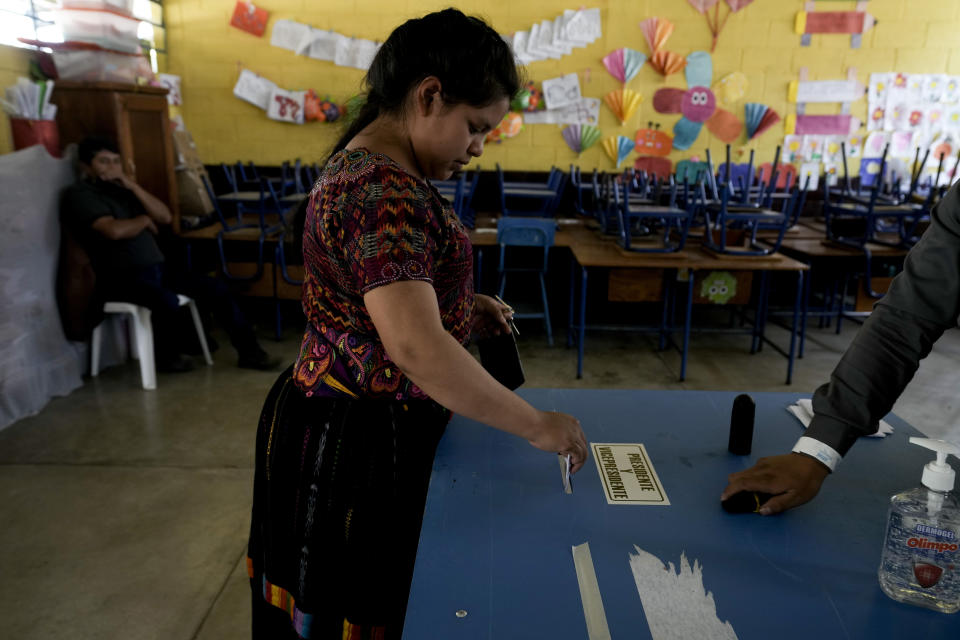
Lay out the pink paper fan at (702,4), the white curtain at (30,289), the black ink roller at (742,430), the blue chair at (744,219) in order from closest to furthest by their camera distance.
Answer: the black ink roller at (742,430) < the white curtain at (30,289) < the blue chair at (744,219) < the pink paper fan at (702,4)

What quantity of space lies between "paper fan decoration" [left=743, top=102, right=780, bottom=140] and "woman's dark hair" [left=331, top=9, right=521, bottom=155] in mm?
5837

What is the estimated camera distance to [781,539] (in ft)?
2.95

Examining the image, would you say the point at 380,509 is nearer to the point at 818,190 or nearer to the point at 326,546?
the point at 326,546

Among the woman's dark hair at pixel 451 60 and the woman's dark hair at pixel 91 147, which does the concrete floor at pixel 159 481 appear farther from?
the woman's dark hair at pixel 91 147

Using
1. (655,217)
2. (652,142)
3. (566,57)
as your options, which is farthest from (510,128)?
(655,217)

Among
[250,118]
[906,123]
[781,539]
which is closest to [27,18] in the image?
[250,118]

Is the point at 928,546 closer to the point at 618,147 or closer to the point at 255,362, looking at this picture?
the point at 255,362

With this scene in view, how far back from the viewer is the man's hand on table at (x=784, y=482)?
95 centimetres

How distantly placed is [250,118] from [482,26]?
19.0 ft

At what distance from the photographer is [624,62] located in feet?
19.7

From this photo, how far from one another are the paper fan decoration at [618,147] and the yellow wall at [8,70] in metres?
4.46

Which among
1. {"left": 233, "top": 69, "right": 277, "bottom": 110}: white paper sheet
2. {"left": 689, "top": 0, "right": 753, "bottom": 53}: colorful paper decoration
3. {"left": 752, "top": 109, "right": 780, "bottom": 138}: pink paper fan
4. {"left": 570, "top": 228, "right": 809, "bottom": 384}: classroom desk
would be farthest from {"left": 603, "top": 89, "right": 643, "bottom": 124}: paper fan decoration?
{"left": 233, "top": 69, "right": 277, "bottom": 110}: white paper sheet

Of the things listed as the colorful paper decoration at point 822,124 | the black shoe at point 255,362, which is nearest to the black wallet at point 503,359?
the black shoe at point 255,362

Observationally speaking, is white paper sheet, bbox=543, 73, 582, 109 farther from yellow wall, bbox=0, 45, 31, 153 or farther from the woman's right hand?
the woman's right hand
